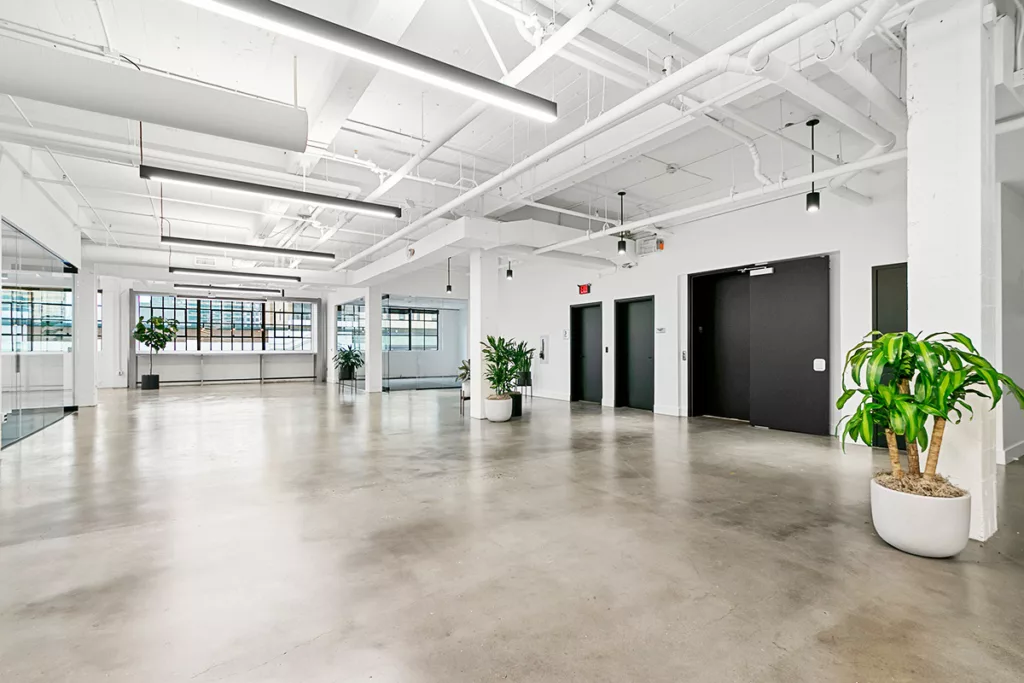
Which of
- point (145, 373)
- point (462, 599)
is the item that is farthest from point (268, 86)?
point (145, 373)

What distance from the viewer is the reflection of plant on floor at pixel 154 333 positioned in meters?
13.9

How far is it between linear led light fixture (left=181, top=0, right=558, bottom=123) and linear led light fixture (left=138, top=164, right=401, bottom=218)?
2.29 meters

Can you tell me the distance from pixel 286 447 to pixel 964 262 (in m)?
6.34

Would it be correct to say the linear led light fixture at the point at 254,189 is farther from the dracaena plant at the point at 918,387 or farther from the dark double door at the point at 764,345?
the dark double door at the point at 764,345

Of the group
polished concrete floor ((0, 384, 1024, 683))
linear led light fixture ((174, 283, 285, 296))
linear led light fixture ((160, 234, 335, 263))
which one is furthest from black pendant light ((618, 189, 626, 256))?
linear led light fixture ((174, 283, 285, 296))

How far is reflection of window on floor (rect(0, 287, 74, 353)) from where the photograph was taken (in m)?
5.71

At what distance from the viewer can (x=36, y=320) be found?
6.48 meters

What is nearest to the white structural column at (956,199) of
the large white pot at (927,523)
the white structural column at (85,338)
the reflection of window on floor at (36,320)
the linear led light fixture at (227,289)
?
the large white pot at (927,523)

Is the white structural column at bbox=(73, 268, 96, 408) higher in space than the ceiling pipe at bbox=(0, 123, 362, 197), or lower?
lower

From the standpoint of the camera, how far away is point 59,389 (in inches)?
315

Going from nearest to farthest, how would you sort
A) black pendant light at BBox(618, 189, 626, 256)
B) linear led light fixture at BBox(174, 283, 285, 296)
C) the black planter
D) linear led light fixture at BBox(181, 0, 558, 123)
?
linear led light fixture at BBox(181, 0, 558, 123) < black pendant light at BBox(618, 189, 626, 256) < the black planter < linear led light fixture at BBox(174, 283, 285, 296)

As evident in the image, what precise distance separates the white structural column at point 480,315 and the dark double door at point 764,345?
329cm

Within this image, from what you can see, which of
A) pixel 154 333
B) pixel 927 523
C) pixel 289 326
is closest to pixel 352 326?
pixel 289 326

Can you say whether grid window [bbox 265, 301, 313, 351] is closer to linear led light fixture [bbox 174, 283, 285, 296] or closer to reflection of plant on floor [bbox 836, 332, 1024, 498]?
linear led light fixture [bbox 174, 283, 285, 296]
